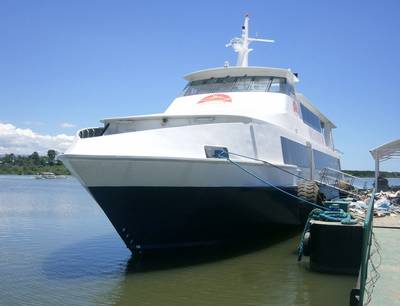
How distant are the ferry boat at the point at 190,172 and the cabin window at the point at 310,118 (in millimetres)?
3208

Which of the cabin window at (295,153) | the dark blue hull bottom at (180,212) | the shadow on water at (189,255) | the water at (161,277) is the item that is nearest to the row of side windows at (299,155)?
the cabin window at (295,153)

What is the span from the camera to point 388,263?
714 cm

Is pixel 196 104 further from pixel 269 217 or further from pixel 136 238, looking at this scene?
pixel 136 238

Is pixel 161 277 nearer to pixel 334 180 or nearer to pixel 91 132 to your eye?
pixel 91 132

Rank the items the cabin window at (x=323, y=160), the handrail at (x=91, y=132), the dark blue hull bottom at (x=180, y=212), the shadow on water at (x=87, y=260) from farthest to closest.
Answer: the cabin window at (x=323, y=160) → the handrail at (x=91, y=132) → the shadow on water at (x=87, y=260) → the dark blue hull bottom at (x=180, y=212)

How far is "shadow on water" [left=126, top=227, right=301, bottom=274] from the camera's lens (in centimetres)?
901

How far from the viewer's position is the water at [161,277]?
23.7ft

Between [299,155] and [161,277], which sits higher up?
[299,155]

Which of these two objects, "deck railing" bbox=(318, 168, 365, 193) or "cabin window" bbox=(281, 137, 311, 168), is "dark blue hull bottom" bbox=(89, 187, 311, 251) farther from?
"deck railing" bbox=(318, 168, 365, 193)

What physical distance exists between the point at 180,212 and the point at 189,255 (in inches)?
47.0

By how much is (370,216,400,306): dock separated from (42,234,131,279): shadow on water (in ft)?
15.9

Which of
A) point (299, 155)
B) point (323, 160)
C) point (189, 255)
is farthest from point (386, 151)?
point (189, 255)

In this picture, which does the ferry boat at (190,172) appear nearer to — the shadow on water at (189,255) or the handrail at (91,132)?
the handrail at (91,132)

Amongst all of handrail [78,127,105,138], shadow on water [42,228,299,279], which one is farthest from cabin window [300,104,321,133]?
handrail [78,127,105,138]
